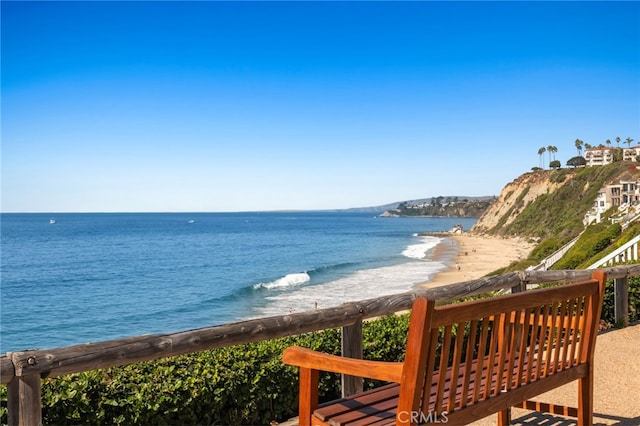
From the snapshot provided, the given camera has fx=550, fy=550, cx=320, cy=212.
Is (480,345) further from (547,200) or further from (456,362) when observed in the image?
(547,200)

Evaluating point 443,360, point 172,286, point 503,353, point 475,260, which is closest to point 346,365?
point 443,360

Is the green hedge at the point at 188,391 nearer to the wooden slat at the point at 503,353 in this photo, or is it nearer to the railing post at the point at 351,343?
the railing post at the point at 351,343

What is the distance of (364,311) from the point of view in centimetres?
449

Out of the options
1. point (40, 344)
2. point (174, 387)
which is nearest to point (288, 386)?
point (174, 387)

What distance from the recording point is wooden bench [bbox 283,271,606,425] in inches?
100.0

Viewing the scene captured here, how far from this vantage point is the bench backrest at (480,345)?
250 centimetres

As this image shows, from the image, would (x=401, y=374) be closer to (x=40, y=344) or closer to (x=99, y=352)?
(x=99, y=352)

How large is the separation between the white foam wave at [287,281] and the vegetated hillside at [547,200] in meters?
33.5

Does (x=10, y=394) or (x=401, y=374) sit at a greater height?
(x=401, y=374)

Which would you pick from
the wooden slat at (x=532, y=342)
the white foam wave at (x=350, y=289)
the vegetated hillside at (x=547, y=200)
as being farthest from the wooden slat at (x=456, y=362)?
the vegetated hillside at (x=547, y=200)

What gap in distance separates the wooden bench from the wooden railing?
68 centimetres

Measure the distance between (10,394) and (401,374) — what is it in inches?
82.5

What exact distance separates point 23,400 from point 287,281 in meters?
36.8

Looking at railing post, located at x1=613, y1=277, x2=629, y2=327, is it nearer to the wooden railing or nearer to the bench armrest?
the wooden railing
